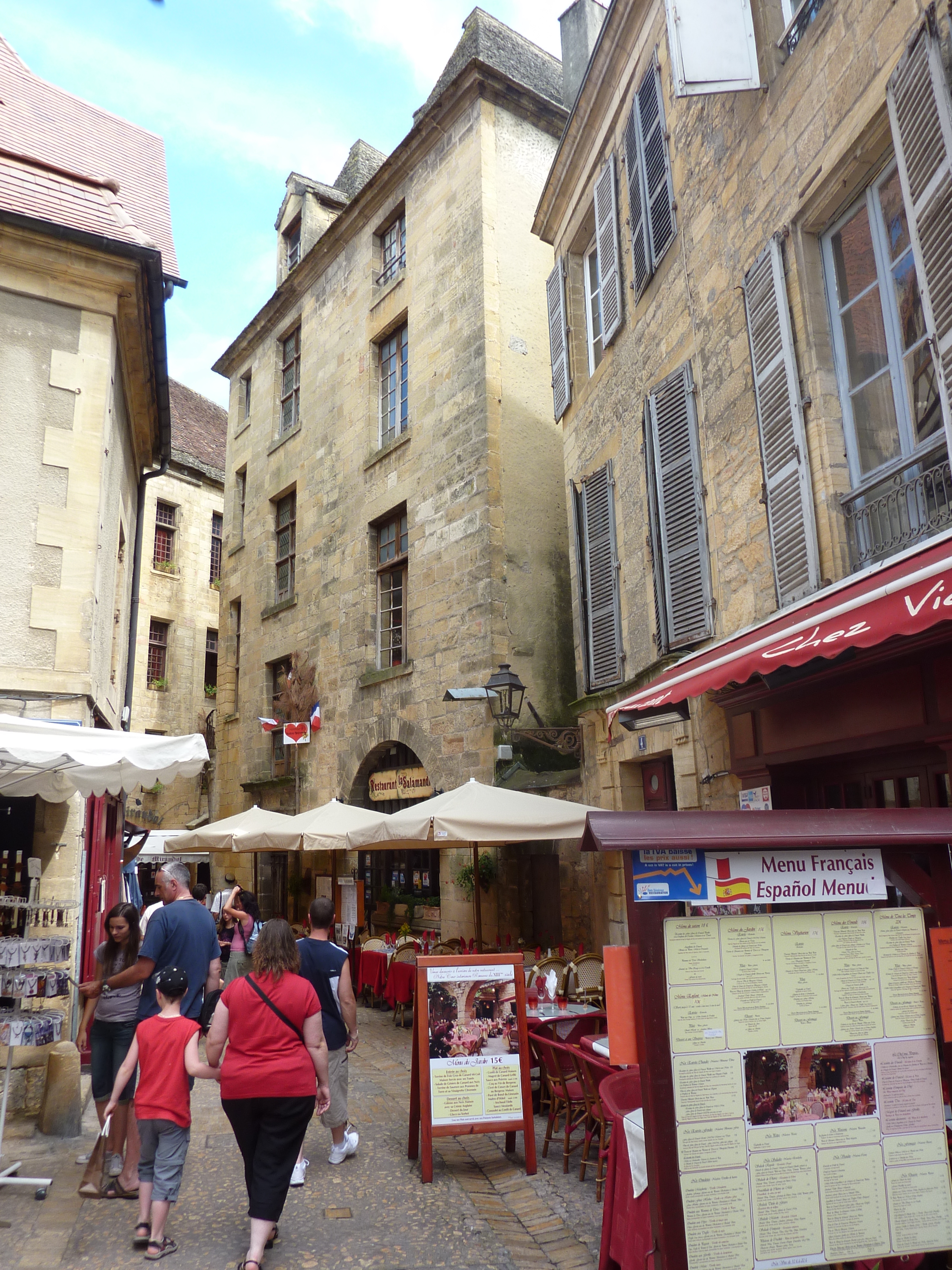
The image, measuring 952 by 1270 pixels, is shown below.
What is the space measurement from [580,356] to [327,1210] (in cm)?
867

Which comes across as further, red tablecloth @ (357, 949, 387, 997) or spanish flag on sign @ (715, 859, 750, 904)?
red tablecloth @ (357, 949, 387, 997)

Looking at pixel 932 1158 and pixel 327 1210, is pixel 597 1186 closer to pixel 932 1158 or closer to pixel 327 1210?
pixel 327 1210

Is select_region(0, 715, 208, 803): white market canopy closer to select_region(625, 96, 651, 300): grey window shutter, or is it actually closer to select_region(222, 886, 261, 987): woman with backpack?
select_region(222, 886, 261, 987): woman with backpack

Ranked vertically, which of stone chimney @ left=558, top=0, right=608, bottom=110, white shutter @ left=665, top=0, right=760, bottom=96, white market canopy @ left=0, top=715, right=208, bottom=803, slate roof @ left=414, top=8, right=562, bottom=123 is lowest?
white market canopy @ left=0, top=715, right=208, bottom=803

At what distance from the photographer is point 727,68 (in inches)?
235

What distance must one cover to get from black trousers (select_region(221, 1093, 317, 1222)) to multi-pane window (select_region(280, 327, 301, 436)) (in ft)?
49.7

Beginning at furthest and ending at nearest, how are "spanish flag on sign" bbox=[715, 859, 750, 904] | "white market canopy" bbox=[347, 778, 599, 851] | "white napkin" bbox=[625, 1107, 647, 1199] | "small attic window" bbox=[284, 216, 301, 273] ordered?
1. "small attic window" bbox=[284, 216, 301, 273]
2. "white market canopy" bbox=[347, 778, 599, 851]
3. "white napkin" bbox=[625, 1107, 647, 1199]
4. "spanish flag on sign" bbox=[715, 859, 750, 904]

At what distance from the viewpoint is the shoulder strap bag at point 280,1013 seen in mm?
3863

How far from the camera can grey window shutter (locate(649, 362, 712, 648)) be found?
276 inches

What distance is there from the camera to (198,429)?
26.7m

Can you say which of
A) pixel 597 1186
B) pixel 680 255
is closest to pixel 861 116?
pixel 680 255

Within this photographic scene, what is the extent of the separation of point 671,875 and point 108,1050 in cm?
363

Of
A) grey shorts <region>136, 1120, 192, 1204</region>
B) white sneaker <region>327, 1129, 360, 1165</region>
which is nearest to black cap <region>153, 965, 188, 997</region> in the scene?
grey shorts <region>136, 1120, 192, 1204</region>

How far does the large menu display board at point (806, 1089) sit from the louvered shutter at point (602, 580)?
594 cm
